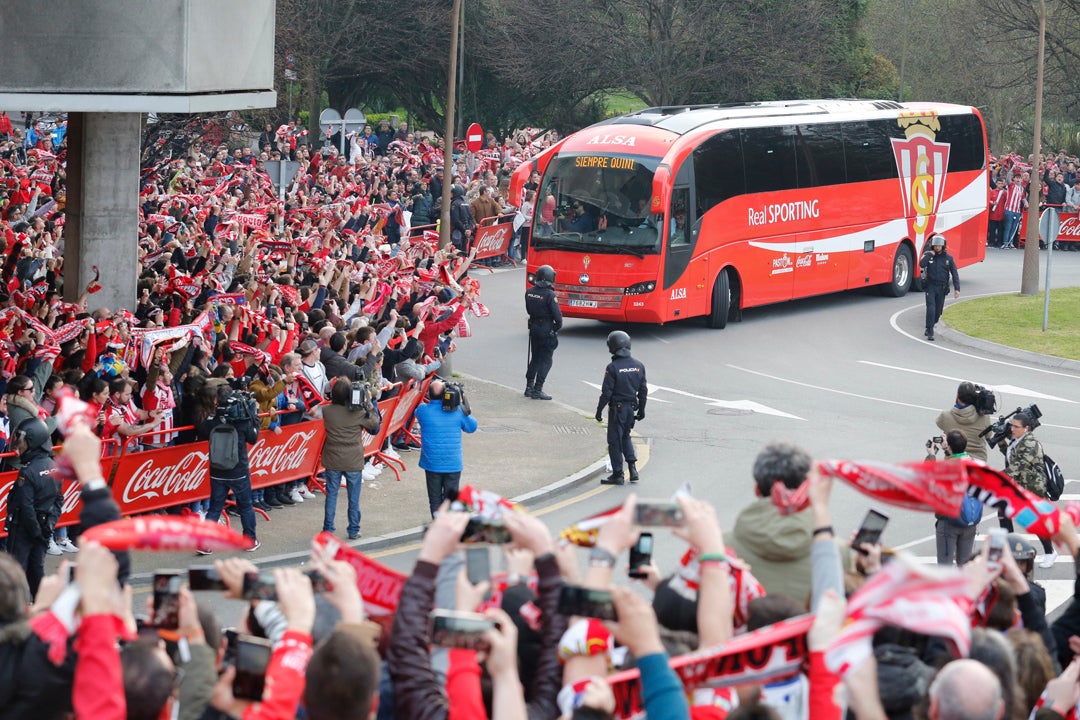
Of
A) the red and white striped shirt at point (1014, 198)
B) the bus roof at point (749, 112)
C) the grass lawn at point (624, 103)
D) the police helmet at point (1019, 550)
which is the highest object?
the grass lawn at point (624, 103)

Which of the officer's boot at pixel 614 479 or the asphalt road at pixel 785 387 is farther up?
the asphalt road at pixel 785 387

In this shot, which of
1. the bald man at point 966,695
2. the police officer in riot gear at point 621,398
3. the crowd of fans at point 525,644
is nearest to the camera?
the bald man at point 966,695

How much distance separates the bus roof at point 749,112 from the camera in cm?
2589

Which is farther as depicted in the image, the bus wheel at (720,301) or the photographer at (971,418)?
the bus wheel at (720,301)

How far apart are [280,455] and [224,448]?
173cm

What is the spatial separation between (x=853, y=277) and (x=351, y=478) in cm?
1763

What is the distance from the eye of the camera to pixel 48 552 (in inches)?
510

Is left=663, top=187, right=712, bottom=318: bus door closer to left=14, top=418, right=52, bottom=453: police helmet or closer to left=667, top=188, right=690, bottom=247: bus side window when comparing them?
left=667, top=188, right=690, bottom=247: bus side window

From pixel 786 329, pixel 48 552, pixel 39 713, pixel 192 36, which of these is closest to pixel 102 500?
pixel 39 713

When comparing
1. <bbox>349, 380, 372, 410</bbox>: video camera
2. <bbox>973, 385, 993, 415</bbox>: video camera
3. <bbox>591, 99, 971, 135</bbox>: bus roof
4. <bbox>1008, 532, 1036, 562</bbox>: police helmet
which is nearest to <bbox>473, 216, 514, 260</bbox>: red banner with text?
<bbox>591, 99, 971, 135</bbox>: bus roof

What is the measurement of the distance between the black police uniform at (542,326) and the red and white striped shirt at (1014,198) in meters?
22.8

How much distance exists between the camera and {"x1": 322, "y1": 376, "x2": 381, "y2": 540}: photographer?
13.9m

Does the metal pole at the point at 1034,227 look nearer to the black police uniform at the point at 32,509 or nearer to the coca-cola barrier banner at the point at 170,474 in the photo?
the coca-cola barrier banner at the point at 170,474

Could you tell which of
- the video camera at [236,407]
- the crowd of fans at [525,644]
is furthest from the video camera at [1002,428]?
the crowd of fans at [525,644]
